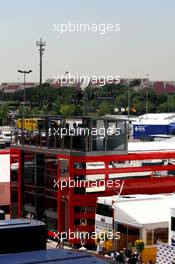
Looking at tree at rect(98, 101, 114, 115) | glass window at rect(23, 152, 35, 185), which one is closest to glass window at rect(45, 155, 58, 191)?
glass window at rect(23, 152, 35, 185)

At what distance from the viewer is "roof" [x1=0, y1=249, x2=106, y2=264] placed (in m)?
4.40

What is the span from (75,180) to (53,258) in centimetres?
955

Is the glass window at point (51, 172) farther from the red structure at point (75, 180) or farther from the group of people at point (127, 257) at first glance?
the group of people at point (127, 257)

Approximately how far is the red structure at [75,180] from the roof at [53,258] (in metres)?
9.18

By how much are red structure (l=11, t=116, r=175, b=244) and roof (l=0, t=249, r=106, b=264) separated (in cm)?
918

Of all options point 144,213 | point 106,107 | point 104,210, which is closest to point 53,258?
point 144,213

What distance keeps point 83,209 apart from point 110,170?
110 cm

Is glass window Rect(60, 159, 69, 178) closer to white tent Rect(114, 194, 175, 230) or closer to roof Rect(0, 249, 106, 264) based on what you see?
white tent Rect(114, 194, 175, 230)

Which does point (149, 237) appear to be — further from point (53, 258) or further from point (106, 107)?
point (106, 107)

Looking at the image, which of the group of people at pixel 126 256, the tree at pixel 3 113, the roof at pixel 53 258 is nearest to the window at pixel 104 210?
the group of people at pixel 126 256

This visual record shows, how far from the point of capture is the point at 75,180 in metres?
14.0

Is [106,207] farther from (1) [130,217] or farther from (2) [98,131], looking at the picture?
(2) [98,131]

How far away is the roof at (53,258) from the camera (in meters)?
4.40

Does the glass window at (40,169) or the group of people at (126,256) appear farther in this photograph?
the glass window at (40,169)
